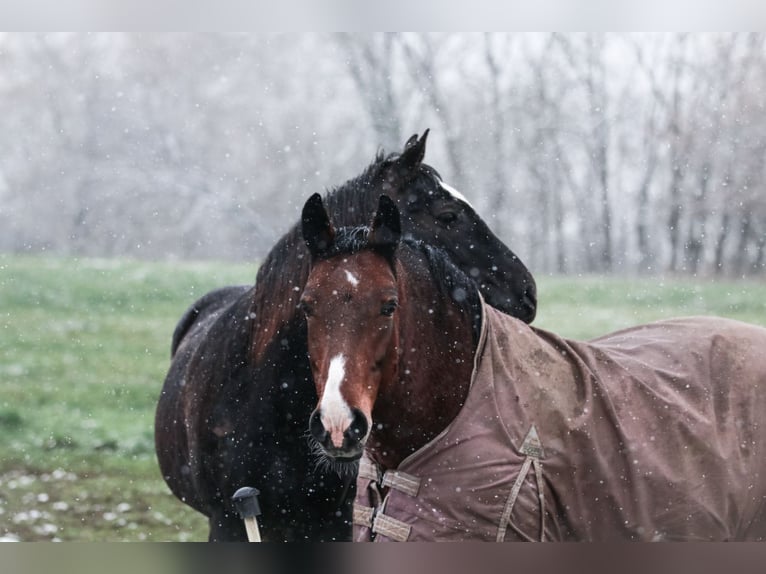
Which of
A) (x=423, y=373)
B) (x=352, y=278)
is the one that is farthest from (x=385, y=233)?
(x=423, y=373)

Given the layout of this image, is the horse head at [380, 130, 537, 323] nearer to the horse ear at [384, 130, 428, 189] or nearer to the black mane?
the horse ear at [384, 130, 428, 189]

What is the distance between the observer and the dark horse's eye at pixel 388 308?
1964 millimetres

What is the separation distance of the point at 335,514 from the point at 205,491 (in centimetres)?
39

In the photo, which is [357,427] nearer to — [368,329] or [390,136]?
[368,329]

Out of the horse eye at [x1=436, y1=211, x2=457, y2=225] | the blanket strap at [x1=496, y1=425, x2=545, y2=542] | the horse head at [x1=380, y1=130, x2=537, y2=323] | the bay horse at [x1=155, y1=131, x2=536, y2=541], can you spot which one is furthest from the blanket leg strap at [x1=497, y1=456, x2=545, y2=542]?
the horse eye at [x1=436, y1=211, x2=457, y2=225]

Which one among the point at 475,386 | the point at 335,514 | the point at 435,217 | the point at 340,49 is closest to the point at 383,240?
the point at 475,386

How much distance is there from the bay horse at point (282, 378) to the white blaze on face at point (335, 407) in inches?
15.6

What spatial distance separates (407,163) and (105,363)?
2026 millimetres

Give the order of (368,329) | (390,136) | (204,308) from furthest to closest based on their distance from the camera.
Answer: (390,136)
(204,308)
(368,329)

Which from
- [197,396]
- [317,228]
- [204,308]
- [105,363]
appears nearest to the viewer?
[317,228]

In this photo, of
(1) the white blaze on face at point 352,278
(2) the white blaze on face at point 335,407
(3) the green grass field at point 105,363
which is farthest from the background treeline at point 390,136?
(2) the white blaze on face at point 335,407

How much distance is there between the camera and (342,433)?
184 centimetres

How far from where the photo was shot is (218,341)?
2590 millimetres

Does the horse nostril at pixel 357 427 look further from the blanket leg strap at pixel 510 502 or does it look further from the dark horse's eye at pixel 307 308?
the blanket leg strap at pixel 510 502
